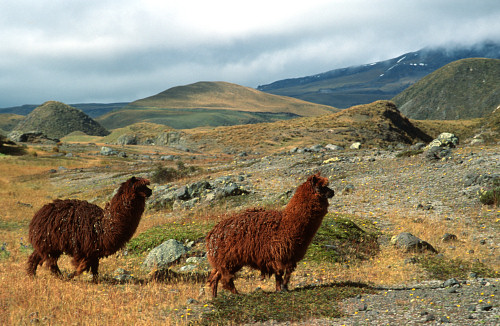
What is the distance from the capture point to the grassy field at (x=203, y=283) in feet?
23.9

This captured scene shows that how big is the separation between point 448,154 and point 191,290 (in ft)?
78.1

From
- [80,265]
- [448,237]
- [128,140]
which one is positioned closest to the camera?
[80,265]

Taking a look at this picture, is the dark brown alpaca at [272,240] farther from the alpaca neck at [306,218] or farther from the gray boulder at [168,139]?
the gray boulder at [168,139]

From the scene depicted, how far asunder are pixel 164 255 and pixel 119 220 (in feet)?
12.3

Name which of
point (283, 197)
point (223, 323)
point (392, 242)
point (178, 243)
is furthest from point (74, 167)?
point (223, 323)

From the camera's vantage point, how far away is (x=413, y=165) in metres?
26.9

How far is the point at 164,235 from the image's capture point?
51.6ft

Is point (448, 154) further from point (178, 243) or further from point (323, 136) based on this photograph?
point (323, 136)

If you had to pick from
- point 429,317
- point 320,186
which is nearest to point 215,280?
point 320,186

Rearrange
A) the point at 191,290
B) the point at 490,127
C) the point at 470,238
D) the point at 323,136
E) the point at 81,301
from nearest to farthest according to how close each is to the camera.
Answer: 1. the point at 81,301
2. the point at 191,290
3. the point at 470,238
4. the point at 490,127
5. the point at 323,136

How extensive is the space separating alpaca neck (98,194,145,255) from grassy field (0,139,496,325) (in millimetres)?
1075

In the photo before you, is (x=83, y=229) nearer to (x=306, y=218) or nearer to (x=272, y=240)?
(x=272, y=240)

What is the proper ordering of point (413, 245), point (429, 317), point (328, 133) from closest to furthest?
point (429, 317), point (413, 245), point (328, 133)

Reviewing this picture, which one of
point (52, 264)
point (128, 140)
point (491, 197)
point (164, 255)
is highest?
point (128, 140)
